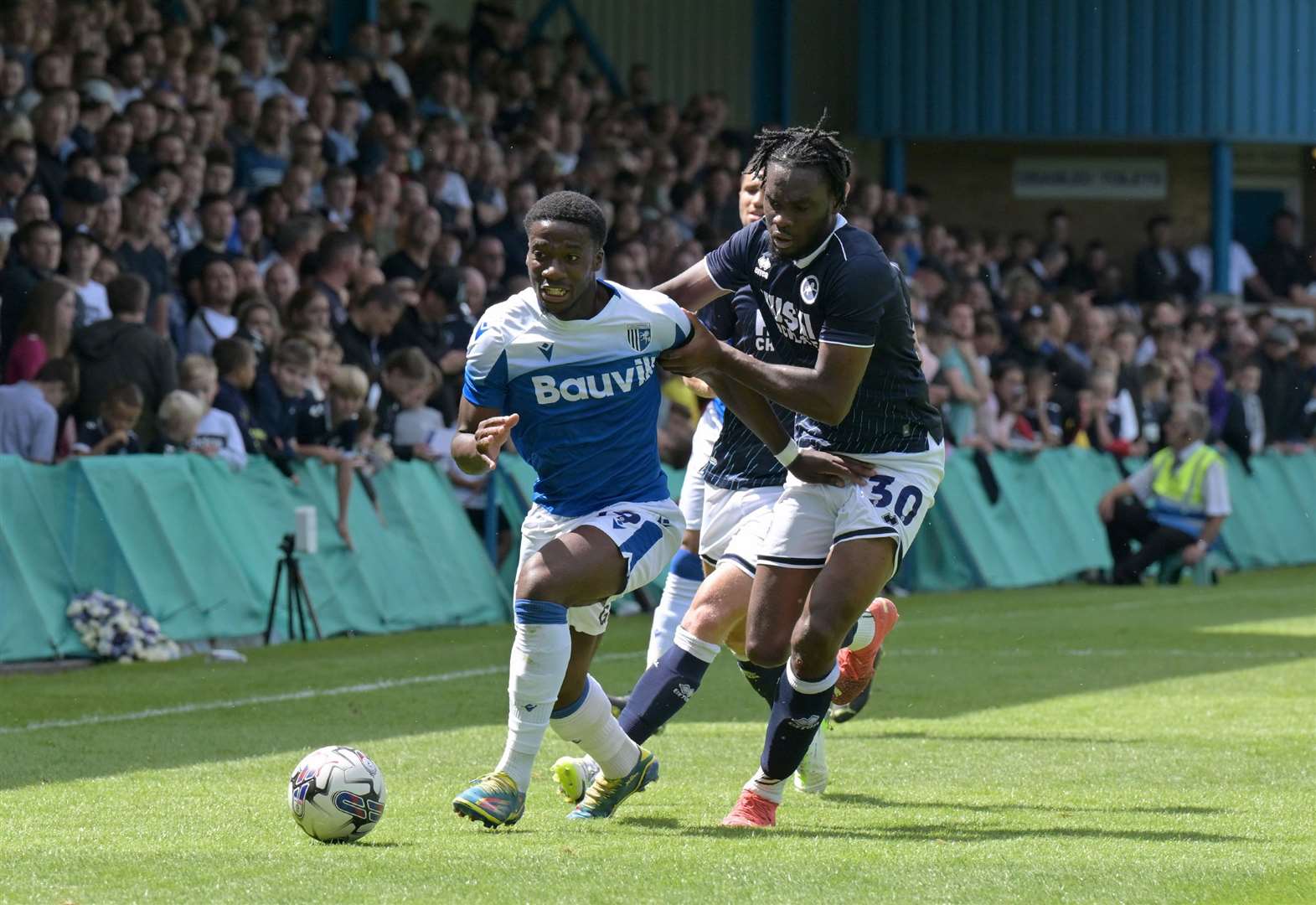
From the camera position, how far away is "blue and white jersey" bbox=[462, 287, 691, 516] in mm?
6973

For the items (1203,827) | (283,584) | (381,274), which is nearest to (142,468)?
(283,584)

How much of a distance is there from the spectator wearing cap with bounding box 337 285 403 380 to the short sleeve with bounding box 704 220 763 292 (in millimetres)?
7796

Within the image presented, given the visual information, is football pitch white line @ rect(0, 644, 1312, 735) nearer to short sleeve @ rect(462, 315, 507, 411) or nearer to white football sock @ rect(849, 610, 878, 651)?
white football sock @ rect(849, 610, 878, 651)

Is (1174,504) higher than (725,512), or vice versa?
(725,512)

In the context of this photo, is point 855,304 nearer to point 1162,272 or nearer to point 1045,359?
point 1045,359

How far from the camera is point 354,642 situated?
13734 millimetres

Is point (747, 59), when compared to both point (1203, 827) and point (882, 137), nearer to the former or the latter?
point (882, 137)

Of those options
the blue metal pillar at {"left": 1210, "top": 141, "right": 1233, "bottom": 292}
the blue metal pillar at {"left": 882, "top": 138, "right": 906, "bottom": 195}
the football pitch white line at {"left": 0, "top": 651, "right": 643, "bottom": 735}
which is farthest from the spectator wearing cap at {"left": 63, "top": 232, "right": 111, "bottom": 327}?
the blue metal pillar at {"left": 1210, "top": 141, "right": 1233, "bottom": 292}

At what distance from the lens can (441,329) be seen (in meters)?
16.0

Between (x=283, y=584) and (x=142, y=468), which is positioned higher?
(x=142, y=468)

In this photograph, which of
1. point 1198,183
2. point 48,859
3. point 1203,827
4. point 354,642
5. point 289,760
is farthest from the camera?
point 1198,183

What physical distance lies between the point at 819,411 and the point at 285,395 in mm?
7767

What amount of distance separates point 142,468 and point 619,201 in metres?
8.04

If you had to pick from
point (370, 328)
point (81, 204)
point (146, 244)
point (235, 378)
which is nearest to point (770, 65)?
point (370, 328)
